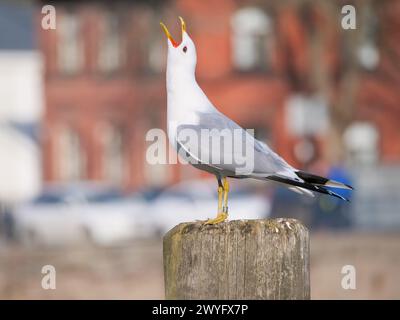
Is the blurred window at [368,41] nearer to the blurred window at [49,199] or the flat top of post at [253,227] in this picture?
the blurred window at [49,199]

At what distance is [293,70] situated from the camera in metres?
42.2

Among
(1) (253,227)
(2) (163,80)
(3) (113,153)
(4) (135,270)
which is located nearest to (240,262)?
(1) (253,227)

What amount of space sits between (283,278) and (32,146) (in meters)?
37.9

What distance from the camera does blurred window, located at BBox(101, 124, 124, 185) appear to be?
146ft

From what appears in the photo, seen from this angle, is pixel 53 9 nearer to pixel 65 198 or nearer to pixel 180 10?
pixel 180 10

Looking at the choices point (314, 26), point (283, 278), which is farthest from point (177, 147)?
point (314, 26)

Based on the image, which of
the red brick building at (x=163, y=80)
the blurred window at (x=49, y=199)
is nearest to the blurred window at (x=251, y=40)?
the red brick building at (x=163, y=80)

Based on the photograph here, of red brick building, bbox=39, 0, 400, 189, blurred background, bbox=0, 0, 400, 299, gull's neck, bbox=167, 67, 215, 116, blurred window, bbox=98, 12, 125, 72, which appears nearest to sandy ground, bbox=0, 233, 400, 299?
blurred background, bbox=0, 0, 400, 299

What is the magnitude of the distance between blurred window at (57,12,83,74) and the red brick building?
0.12ft

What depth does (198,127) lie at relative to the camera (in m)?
7.36

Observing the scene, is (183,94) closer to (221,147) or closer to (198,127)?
(198,127)

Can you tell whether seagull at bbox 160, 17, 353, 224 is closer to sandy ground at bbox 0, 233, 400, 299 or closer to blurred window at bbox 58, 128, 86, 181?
sandy ground at bbox 0, 233, 400, 299

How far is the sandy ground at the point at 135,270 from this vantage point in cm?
2162

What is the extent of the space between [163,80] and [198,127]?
3592 centimetres
